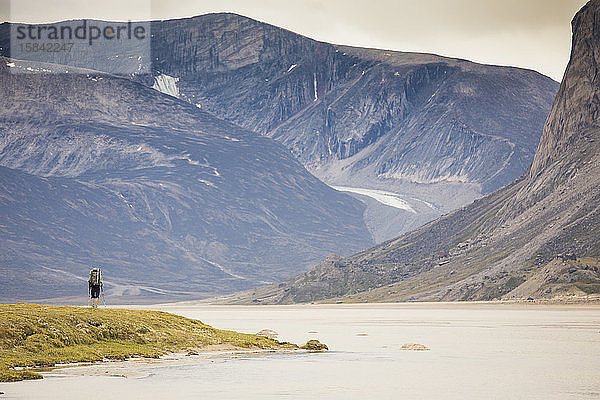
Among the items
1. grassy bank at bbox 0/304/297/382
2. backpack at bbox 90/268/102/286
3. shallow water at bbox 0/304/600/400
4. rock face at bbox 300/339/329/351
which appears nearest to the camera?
A: shallow water at bbox 0/304/600/400

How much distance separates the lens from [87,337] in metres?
80.0

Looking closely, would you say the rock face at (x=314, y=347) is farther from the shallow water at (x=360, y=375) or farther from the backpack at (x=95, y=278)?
the backpack at (x=95, y=278)

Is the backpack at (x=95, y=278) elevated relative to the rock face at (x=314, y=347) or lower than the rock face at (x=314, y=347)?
elevated

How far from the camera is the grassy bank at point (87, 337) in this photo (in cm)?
7194

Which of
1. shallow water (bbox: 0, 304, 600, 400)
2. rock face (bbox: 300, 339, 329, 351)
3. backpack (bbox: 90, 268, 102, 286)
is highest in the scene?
backpack (bbox: 90, 268, 102, 286)

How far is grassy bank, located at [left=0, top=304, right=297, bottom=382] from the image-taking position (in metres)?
71.9

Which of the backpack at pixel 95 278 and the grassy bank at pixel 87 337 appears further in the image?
the backpack at pixel 95 278

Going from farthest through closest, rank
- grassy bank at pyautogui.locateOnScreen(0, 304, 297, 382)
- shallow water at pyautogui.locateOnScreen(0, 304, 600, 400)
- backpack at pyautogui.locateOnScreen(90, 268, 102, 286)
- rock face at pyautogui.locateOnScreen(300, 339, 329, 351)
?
1. rock face at pyautogui.locateOnScreen(300, 339, 329, 351)
2. backpack at pyautogui.locateOnScreen(90, 268, 102, 286)
3. grassy bank at pyautogui.locateOnScreen(0, 304, 297, 382)
4. shallow water at pyautogui.locateOnScreen(0, 304, 600, 400)

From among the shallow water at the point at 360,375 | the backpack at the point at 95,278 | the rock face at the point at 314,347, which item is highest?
the backpack at the point at 95,278

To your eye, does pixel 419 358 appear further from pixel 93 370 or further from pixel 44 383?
pixel 44 383

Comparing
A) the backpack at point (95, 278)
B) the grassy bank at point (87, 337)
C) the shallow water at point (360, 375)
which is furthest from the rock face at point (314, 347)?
the backpack at point (95, 278)

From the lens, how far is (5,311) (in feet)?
256

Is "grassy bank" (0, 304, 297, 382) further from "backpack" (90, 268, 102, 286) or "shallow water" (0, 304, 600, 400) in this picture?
"backpack" (90, 268, 102, 286)

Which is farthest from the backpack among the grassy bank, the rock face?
the rock face
